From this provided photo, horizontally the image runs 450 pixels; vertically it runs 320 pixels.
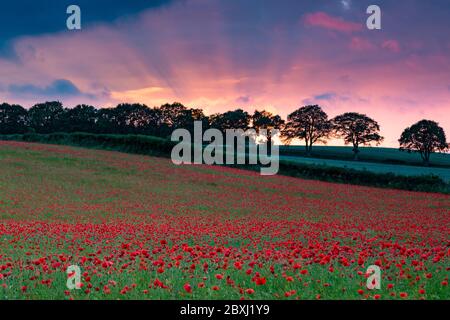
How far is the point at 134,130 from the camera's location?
10175 centimetres

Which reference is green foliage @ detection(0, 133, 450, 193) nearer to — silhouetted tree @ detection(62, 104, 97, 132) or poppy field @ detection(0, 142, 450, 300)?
poppy field @ detection(0, 142, 450, 300)

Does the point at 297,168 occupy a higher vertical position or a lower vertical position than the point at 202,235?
higher

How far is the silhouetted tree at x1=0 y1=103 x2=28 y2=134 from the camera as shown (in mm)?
104688

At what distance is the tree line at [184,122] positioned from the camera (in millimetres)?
96625

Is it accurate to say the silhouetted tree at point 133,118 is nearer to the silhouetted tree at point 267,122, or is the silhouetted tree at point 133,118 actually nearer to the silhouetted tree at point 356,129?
the silhouetted tree at point 267,122

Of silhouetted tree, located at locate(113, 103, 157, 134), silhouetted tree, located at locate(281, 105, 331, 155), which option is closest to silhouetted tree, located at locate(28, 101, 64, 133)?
silhouetted tree, located at locate(113, 103, 157, 134)

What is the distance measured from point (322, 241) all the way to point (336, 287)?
287 inches

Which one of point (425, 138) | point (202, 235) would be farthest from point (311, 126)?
point (202, 235)

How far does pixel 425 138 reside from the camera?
8819 centimetres

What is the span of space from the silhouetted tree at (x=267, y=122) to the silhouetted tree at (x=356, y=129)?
11245 mm

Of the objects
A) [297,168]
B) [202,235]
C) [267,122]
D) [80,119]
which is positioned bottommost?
[202,235]

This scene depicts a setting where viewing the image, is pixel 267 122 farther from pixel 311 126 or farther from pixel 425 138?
pixel 425 138

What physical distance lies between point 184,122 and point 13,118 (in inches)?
1566
